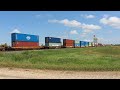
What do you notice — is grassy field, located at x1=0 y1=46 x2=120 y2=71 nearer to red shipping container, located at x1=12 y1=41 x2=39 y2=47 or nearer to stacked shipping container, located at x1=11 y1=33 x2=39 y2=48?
stacked shipping container, located at x1=11 y1=33 x2=39 y2=48

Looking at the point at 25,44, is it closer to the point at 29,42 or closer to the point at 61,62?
the point at 29,42

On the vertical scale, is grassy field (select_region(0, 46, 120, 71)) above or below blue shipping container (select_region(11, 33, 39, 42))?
below

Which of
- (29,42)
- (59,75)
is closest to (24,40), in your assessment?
(29,42)

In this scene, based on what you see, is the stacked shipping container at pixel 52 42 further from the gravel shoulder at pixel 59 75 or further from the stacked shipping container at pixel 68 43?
the gravel shoulder at pixel 59 75

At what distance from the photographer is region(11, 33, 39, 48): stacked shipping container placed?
58497mm

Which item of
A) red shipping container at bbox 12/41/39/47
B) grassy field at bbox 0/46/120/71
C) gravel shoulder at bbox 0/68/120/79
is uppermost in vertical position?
red shipping container at bbox 12/41/39/47

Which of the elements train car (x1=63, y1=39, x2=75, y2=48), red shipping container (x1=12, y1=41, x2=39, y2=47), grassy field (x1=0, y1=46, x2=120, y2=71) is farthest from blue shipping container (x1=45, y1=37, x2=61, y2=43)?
grassy field (x1=0, y1=46, x2=120, y2=71)

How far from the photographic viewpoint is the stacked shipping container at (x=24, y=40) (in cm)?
5850
